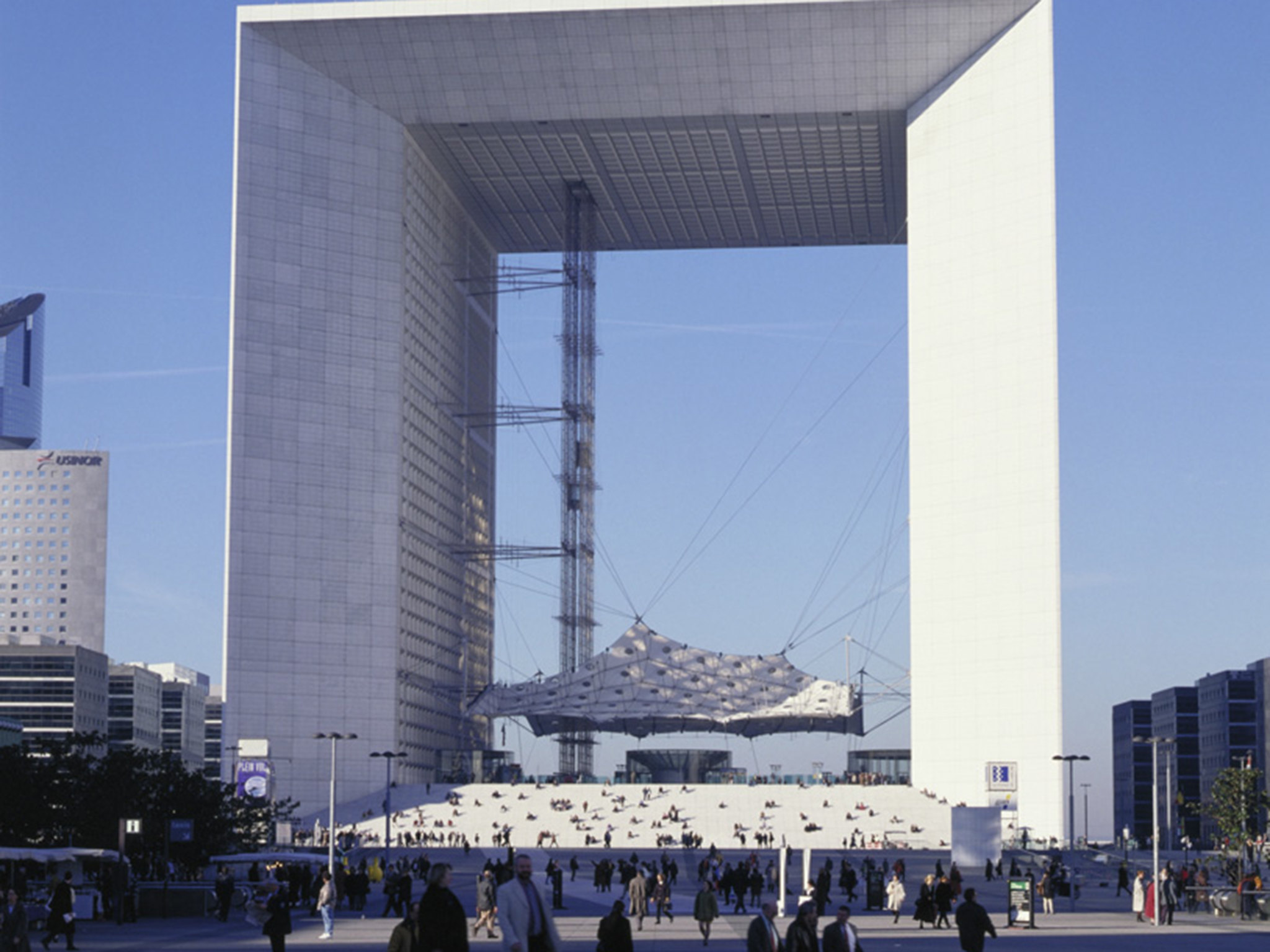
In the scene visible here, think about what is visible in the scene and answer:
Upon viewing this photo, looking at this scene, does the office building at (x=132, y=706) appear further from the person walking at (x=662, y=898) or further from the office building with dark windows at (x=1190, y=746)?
the person walking at (x=662, y=898)

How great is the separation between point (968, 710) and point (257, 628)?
33.7 m

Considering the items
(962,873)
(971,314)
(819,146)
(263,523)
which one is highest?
(819,146)

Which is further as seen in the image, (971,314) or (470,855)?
(971,314)

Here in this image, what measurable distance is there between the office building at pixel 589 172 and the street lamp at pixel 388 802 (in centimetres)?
162

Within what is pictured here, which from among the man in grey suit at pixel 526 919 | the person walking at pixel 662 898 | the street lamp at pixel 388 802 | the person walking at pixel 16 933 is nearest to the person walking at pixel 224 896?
the person walking at pixel 662 898

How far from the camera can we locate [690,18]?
88.0m

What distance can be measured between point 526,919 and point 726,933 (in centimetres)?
2389

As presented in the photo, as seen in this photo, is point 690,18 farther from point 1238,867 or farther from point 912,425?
point 1238,867

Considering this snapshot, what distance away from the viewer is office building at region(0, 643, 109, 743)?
164 meters

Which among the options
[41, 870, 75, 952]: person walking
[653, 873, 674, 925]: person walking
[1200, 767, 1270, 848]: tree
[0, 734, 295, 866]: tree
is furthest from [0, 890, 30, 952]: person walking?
[1200, 767, 1270, 848]: tree

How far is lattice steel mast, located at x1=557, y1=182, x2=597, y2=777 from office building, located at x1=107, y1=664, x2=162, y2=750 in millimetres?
83732

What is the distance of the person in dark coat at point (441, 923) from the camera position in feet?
51.9

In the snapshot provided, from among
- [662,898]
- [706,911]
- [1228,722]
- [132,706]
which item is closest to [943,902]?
[662,898]

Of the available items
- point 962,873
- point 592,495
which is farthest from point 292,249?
point 962,873
